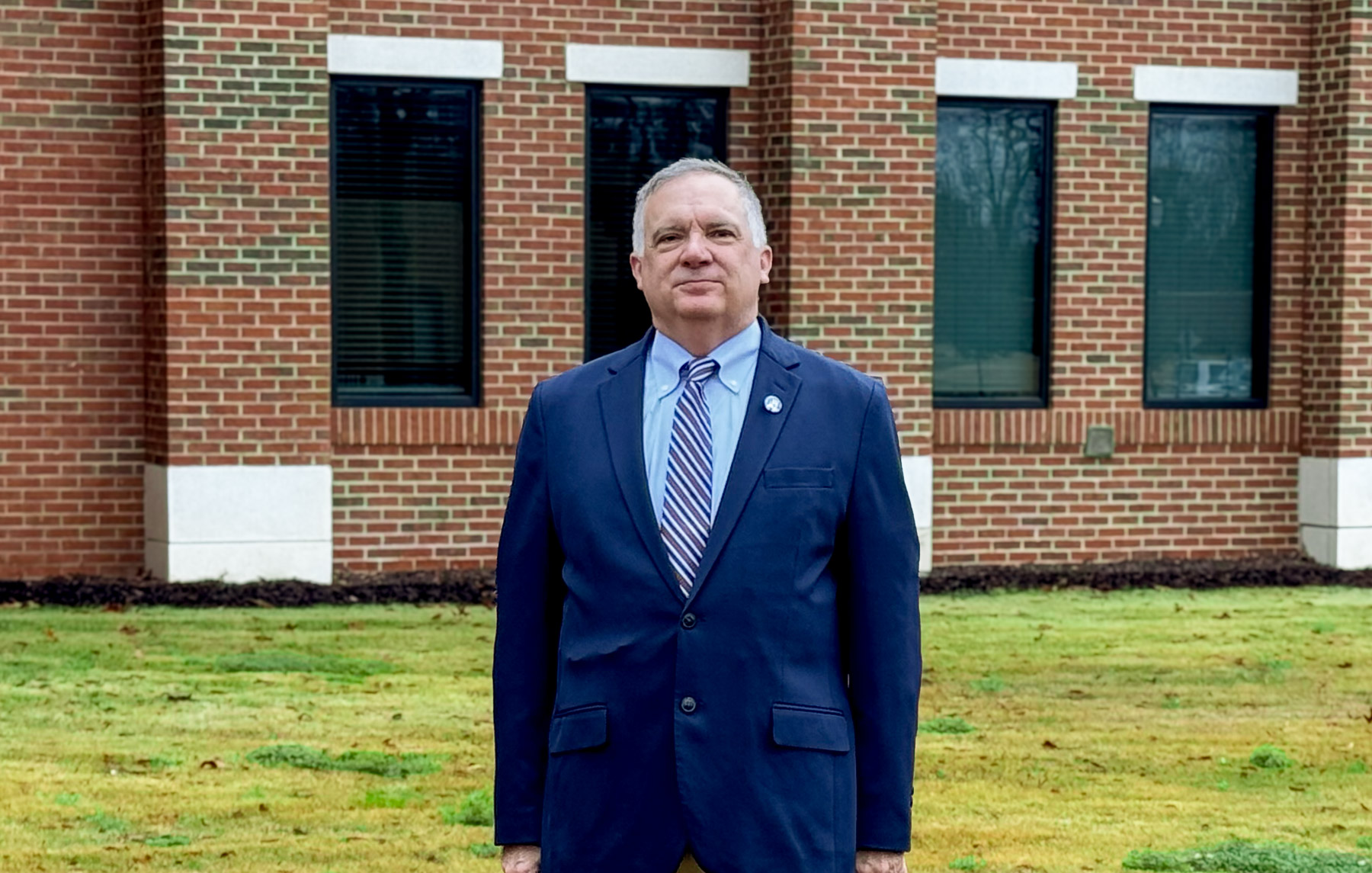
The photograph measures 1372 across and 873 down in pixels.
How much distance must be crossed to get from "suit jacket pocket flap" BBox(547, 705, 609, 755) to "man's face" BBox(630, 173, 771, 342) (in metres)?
0.70

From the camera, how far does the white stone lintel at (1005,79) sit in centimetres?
1371

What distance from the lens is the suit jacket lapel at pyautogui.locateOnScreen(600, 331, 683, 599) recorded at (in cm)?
361

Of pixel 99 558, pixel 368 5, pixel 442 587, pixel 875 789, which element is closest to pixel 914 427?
→ pixel 442 587

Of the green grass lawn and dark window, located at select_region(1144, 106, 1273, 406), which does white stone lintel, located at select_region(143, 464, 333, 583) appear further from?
dark window, located at select_region(1144, 106, 1273, 406)

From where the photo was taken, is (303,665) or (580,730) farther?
(303,665)

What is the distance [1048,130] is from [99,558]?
6720mm

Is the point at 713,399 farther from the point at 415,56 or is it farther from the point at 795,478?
the point at 415,56

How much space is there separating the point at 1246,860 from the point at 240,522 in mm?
7325

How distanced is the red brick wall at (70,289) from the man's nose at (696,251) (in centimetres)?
965

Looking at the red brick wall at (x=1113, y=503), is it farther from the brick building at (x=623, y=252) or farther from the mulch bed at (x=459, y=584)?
the mulch bed at (x=459, y=584)

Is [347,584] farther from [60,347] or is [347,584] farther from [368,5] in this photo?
[368,5]

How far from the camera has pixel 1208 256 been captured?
14.5m

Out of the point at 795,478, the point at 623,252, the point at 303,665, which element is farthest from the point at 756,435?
the point at 623,252

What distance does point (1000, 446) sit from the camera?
1397 centimetres
